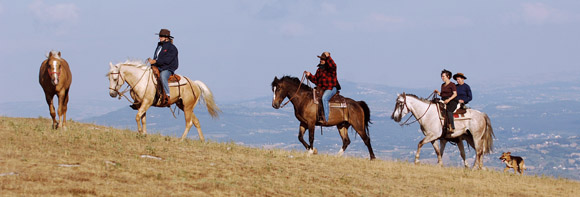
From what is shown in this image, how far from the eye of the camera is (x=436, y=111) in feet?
76.1

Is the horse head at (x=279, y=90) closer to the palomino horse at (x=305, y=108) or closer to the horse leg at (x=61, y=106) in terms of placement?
the palomino horse at (x=305, y=108)

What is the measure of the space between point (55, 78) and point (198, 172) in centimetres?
567

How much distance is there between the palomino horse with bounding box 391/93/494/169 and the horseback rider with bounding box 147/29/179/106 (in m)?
7.42

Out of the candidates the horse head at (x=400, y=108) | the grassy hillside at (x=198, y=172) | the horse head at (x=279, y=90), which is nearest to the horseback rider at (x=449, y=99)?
the horse head at (x=400, y=108)

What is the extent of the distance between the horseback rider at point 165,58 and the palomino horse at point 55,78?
2.62m

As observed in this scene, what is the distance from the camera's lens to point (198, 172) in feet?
53.1

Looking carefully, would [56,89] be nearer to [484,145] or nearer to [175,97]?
[175,97]

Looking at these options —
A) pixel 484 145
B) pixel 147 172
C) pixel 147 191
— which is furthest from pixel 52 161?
pixel 484 145

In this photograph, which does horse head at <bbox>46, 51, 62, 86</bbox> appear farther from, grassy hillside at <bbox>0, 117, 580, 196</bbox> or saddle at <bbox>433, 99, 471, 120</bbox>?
saddle at <bbox>433, 99, 471, 120</bbox>

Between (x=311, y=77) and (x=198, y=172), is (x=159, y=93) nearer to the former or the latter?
(x=311, y=77)

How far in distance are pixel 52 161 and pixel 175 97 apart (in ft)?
21.8

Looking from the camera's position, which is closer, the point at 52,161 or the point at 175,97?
the point at 52,161

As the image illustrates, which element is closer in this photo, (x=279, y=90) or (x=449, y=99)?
(x=279, y=90)

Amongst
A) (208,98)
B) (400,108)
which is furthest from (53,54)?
(400,108)
